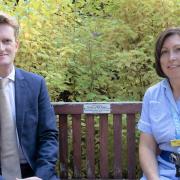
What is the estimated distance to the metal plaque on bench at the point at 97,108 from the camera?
4098mm

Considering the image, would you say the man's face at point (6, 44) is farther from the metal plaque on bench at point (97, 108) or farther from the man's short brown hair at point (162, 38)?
the man's short brown hair at point (162, 38)

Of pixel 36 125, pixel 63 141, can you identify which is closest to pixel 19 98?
pixel 36 125

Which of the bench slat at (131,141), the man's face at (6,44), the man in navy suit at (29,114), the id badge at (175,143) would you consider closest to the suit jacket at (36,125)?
the man in navy suit at (29,114)

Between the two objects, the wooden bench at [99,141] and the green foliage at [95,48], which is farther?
the green foliage at [95,48]

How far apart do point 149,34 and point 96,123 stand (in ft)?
4.35

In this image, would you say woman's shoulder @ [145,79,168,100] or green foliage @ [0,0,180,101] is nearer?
woman's shoulder @ [145,79,168,100]

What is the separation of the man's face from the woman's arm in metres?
1.22

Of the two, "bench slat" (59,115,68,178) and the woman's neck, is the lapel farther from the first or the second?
the woman's neck

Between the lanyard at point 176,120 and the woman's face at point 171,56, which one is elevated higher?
the woman's face at point 171,56

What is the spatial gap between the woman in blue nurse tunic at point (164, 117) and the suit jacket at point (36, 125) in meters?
0.73

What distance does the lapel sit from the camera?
11.4 ft

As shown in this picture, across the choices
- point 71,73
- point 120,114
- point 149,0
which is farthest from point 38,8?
point 120,114

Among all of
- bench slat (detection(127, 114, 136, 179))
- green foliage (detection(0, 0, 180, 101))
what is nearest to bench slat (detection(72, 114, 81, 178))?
bench slat (detection(127, 114, 136, 179))

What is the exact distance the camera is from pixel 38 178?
331 centimetres
